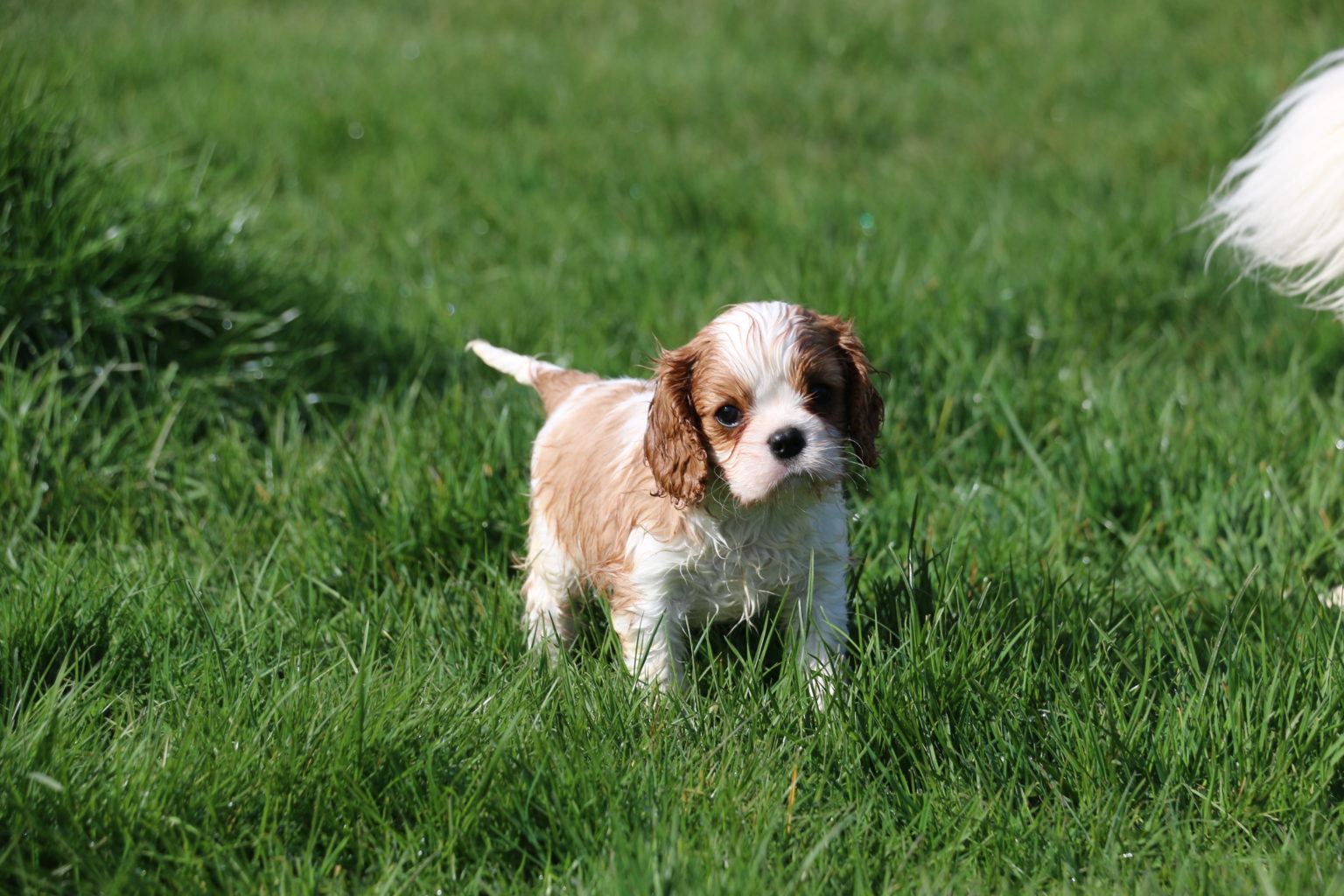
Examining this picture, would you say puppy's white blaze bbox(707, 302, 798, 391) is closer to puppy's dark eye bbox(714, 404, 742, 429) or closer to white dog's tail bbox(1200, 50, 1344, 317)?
puppy's dark eye bbox(714, 404, 742, 429)

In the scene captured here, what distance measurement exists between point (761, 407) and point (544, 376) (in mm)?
1113

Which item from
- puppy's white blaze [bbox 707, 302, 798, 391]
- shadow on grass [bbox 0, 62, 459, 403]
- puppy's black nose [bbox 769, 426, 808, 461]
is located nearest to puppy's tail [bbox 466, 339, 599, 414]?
shadow on grass [bbox 0, 62, 459, 403]

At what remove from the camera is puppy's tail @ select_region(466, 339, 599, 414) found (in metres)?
3.44

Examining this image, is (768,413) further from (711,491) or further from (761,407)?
(711,491)

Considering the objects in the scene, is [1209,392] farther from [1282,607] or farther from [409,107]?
[409,107]

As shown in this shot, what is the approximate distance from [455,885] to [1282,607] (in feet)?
7.14

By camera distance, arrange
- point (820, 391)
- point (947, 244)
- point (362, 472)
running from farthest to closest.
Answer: point (947, 244) → point (362, 472) → point (820, 391)

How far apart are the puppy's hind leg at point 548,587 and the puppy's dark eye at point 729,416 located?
71 centimetres

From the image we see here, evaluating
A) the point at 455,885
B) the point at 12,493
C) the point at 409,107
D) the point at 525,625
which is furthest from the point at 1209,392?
the point at 409,107

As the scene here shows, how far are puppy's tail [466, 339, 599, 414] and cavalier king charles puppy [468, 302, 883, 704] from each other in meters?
0.15

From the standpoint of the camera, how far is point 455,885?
2.22 metres

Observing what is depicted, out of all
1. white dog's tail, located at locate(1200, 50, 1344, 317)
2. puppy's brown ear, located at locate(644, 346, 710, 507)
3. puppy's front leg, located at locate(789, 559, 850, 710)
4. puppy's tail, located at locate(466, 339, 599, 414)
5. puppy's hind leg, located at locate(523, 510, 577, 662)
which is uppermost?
white dog's tail, located at locate(1200, 50, 1344, 317)

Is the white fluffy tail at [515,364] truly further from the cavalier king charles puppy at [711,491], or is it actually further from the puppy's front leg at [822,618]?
the puppy's front leg at [822,618]

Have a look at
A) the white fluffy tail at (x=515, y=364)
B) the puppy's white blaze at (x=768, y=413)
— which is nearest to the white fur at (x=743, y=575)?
the puppy's white blaze at (x=768, y=413)
